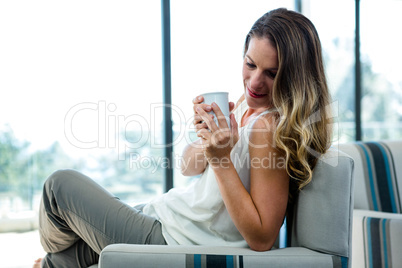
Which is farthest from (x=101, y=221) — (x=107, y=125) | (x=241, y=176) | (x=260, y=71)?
(x=107, y=125)

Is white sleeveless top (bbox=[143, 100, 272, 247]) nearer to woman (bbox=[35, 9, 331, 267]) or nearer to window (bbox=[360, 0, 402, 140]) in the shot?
woman (bbox=[35, 9, 331, 267])

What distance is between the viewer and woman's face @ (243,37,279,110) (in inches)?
44.7

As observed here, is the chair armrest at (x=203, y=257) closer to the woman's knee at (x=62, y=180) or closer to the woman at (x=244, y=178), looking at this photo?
the woman at (x=244, y=178)

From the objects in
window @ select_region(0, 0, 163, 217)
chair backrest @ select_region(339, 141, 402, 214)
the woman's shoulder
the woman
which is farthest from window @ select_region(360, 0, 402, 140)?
the woman's shoulder

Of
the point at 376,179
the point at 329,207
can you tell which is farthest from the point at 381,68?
the point at 329,207

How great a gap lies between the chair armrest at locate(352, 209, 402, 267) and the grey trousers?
871 mm

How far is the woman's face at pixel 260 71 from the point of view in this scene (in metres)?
1.13

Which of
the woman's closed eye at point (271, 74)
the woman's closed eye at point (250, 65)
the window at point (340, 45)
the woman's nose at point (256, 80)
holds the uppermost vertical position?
the window at point (340, 45)

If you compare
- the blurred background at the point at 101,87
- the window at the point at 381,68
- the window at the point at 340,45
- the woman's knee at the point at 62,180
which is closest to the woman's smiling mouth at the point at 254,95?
the woman's knee at the point at 62,180

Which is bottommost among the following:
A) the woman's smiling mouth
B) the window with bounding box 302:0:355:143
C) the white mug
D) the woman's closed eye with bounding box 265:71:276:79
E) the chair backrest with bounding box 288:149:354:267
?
the chair backrest with bounding box 288:149:354:267

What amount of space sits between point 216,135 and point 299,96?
10.9 inches

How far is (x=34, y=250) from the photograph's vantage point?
2385 mm

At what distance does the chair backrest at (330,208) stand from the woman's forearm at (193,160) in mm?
385

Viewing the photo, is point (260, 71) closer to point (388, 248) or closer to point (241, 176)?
point (241, 176)
